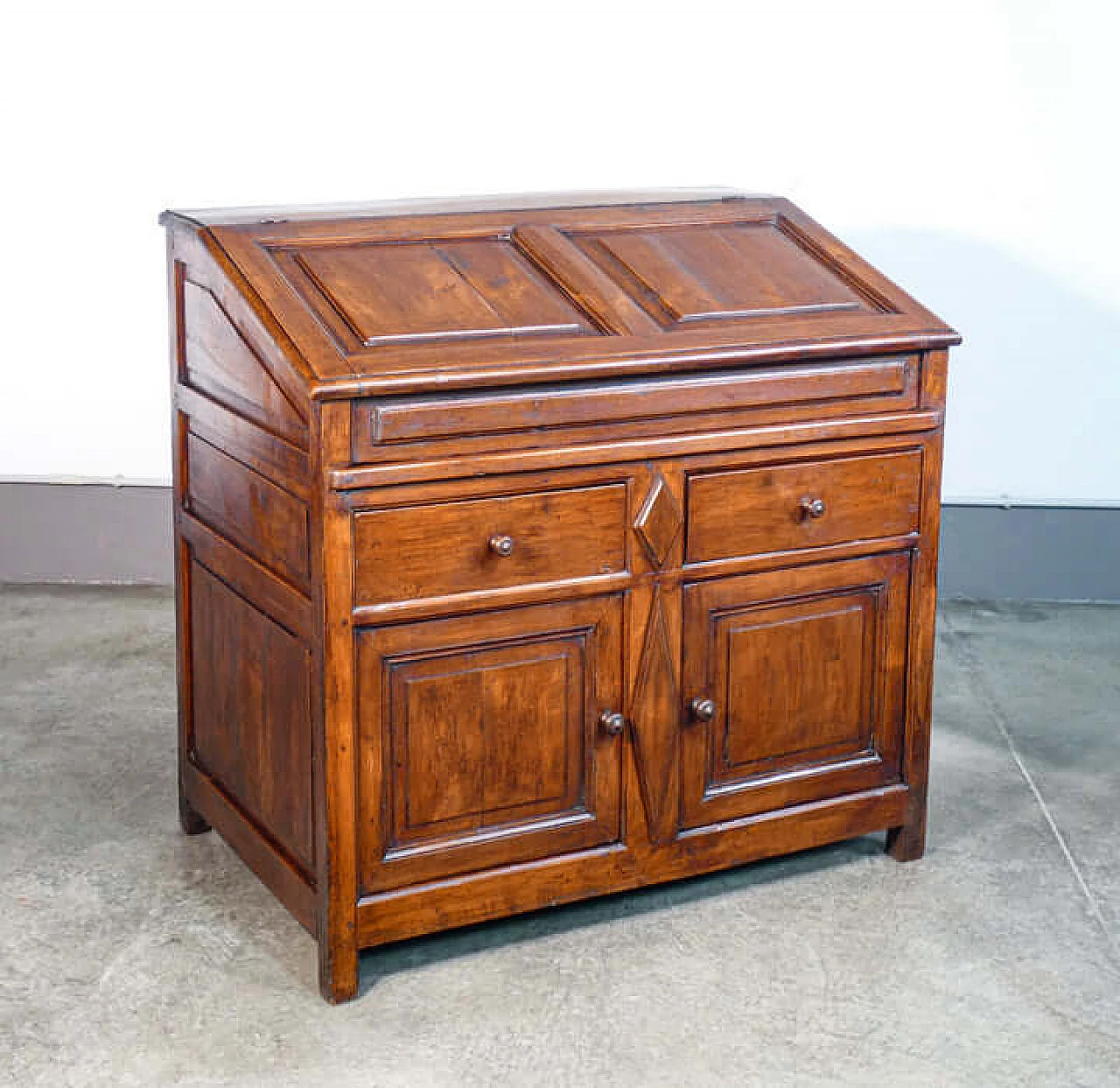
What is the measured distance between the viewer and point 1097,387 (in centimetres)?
514

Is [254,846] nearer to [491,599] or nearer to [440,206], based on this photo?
[491,599]

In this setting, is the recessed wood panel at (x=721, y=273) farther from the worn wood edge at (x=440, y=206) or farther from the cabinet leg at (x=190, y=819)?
the cabinet leg at (x=190, y=819)

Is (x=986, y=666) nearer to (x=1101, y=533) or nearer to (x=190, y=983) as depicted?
(x=1101, y=533)

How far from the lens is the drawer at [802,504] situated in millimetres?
3164

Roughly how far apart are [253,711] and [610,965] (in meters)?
0.77

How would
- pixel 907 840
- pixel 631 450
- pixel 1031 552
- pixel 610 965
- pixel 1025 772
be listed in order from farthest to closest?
pixel 1031 552, pixel 1025 772, pixel 907 840, pixel 610 965, pixel 631 450

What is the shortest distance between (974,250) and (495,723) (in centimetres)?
263

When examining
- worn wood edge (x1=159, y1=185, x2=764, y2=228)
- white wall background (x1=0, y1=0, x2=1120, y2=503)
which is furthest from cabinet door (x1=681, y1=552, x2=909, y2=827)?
white wall background (x1=0, y1=0, x2=1120, y2=503)

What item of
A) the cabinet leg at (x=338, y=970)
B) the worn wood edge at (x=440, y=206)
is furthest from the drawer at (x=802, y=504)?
the cabinet leg at (x=338, y=970)

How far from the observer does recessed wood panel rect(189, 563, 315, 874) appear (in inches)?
120

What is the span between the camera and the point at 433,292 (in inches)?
120

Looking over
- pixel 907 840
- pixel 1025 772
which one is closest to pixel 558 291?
pixel 907 840

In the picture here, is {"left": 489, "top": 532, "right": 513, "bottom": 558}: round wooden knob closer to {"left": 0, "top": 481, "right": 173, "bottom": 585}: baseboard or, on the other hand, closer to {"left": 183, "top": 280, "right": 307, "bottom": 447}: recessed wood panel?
{"left": 183, "top": 280, "right": 307, "bottom": 447}: recessed wood panel

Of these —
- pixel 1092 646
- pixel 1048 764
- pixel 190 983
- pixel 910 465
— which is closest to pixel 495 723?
pixel 190 983
